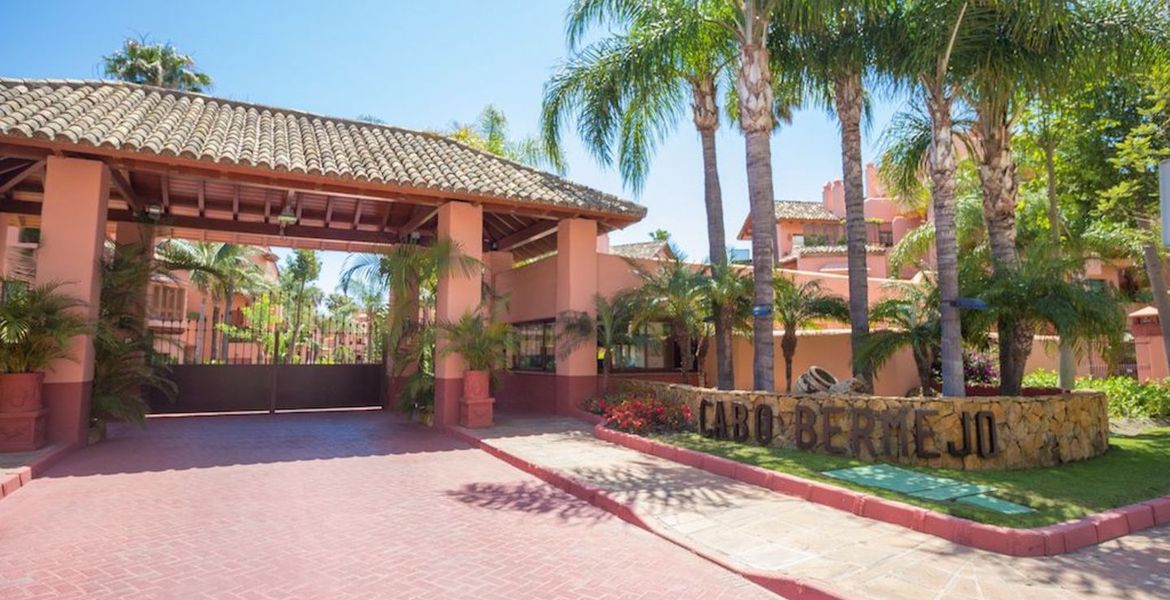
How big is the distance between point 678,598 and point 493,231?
14.2 m

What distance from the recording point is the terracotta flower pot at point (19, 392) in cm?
886

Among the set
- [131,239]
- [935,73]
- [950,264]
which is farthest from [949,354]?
[131,239]

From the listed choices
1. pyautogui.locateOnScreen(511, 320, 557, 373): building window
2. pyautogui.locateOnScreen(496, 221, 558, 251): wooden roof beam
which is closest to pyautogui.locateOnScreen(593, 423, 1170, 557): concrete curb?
pyautogui.locateOnScreen(511, 320, 557, 373): building window

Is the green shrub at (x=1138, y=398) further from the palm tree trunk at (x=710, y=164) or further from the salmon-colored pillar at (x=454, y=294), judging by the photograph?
the salmon-colored pillar at (x=454, y=294)

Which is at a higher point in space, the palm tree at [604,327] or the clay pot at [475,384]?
the palm tree at [604,327]

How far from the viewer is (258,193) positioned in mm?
13969

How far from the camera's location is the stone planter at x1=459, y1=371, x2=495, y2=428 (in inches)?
478

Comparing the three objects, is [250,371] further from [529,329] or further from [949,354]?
[949,354]

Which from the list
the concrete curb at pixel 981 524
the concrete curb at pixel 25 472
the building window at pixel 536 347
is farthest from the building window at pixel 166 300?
the concrete curb at pixel 981 524

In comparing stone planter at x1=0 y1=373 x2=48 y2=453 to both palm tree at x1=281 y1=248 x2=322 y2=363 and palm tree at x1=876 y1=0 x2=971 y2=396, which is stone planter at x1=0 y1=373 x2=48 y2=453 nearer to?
palm tree at x1=876 y1=0 x2=971 y2=396

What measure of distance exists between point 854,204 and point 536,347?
812 centimetres

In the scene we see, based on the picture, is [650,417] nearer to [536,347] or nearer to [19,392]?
[536,347]

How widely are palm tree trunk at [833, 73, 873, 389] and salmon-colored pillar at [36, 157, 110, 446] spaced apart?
12929mm

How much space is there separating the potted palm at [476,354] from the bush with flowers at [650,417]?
2491mm
